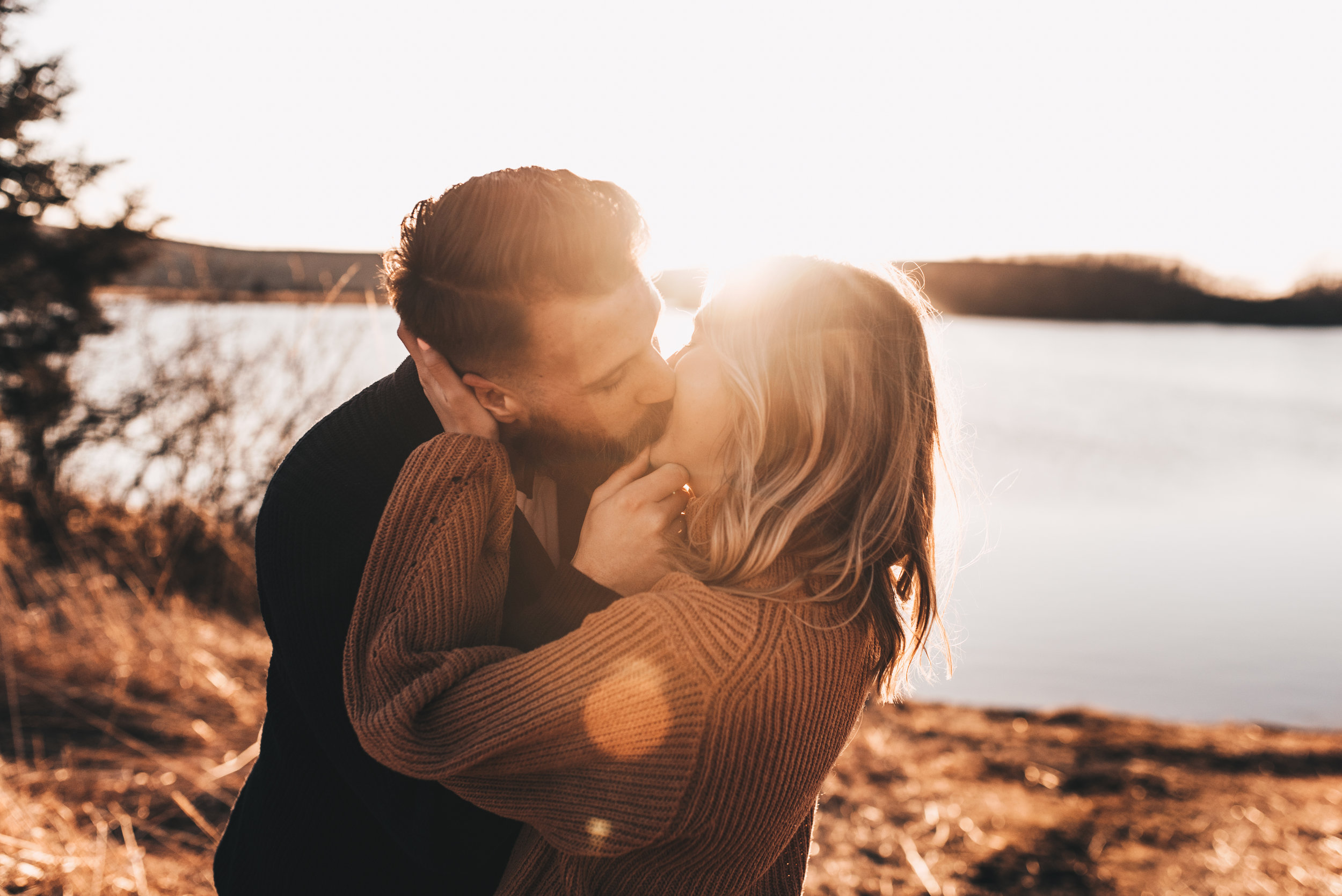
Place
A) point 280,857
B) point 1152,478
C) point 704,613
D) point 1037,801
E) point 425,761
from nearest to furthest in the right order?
point 425,761
point 704,613
point 280,857
point 1037,801
point 1152,478

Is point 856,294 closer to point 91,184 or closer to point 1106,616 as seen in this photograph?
point 1106,616

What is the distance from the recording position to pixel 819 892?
3701mm

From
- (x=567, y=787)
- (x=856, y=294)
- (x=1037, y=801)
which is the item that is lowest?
(x=1037, y=801)

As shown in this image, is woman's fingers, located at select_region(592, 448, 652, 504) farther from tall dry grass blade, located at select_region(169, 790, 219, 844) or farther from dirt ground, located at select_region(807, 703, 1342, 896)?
dirt ground, located at select_region(807, 703, 1342, 896)

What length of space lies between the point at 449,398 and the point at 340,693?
0.66 m

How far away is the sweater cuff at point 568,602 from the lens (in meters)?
1.74

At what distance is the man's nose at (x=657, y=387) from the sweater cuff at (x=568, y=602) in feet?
1.71

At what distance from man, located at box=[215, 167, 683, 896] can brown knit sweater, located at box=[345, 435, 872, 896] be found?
127 mm

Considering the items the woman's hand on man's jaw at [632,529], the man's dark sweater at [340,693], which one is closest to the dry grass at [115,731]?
the man's dark sweater at [340,693]

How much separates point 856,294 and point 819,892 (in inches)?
114

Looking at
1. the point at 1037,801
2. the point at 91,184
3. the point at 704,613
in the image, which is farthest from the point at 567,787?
the point at 91,184

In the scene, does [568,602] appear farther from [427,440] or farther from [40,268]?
[40,268]

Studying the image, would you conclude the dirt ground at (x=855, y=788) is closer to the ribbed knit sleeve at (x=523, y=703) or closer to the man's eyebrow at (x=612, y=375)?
the ribbed knit sleeve at (x=523, y=703)

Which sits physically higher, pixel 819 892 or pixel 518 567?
pixel 518 567
